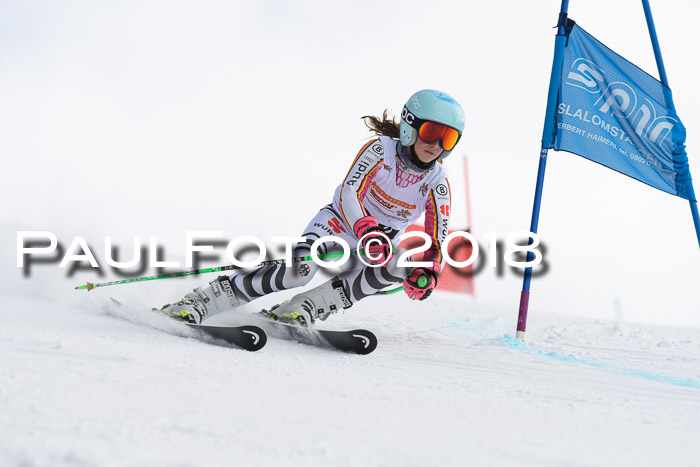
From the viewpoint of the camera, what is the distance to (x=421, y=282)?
3656 millimetres

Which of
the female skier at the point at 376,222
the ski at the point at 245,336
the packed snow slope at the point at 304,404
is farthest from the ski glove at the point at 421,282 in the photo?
the ski at the point at 245,336

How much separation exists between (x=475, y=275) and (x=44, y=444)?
7073mm

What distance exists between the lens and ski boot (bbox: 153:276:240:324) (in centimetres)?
358

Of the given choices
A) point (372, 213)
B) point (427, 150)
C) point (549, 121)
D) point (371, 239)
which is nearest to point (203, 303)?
point (371, 239)

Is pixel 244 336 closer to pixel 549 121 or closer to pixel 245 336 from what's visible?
pixel 245 336

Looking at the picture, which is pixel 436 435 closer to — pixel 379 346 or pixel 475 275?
pixel 379 346

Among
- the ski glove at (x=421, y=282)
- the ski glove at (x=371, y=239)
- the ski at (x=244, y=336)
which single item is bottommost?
the ski at (x=244, y=336)

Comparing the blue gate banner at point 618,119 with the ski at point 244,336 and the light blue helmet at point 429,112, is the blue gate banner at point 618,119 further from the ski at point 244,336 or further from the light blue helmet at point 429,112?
the ski at point 244,336


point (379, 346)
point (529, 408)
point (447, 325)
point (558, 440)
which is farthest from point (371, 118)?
point (558, 440)

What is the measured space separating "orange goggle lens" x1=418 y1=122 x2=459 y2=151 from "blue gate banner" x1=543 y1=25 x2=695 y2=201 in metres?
1.61

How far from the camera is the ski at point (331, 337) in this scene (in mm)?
3264

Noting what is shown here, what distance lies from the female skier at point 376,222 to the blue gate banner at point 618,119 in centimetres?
164

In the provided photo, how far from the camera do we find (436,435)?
5.49ft

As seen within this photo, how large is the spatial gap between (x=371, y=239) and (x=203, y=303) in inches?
46.3
